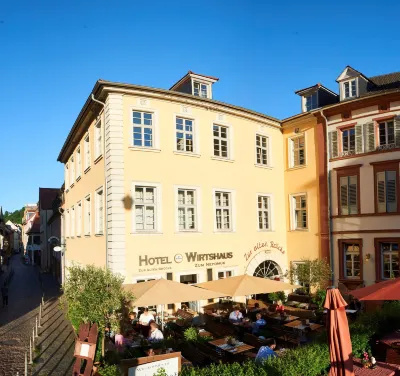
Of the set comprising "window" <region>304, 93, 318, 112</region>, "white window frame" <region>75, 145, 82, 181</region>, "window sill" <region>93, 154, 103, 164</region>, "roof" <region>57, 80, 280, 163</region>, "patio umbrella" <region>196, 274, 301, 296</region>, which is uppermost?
"window" <region>304, 93, 318, 112</region>

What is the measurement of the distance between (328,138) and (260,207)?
544 centimetres

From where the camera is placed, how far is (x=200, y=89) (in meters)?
22.3

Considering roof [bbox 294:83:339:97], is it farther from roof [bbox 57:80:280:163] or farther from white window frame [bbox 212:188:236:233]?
white window frame [bbox 212:188:236:233]

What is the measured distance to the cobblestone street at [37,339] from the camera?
1357cm

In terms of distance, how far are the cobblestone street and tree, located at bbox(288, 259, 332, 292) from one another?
12.0m

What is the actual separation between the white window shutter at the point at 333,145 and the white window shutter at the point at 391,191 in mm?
3060

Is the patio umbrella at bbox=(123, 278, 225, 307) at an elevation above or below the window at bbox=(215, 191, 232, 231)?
below

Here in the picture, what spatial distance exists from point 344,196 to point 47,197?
4628 centimetres

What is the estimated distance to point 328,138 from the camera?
22.6m

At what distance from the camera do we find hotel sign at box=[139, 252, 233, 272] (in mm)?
17781

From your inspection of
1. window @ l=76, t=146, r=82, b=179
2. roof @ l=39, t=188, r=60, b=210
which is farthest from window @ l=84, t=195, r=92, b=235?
roof @ l=39, t=188, r=60, b=210

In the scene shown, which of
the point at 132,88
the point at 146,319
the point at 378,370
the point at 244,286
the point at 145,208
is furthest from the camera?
the point at 145,208

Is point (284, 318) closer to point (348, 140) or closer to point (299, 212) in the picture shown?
point (299, 212)

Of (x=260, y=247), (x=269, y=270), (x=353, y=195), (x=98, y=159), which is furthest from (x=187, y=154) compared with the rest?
(x=353, y=195)
